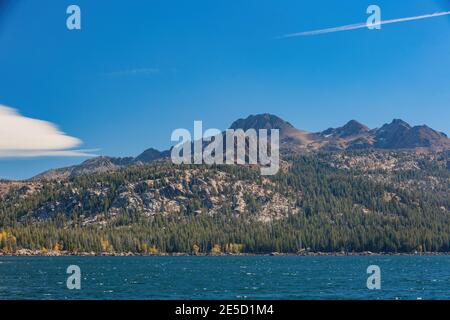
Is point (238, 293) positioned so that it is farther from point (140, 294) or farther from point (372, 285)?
point (372, 285)

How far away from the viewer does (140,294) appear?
77.2 metres

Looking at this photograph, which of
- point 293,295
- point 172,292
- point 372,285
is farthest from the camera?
point 372,285
